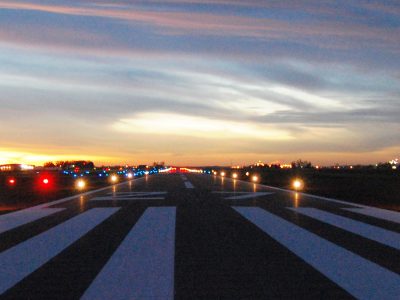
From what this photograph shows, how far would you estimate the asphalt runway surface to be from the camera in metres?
6.77

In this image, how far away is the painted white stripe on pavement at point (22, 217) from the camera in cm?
1375

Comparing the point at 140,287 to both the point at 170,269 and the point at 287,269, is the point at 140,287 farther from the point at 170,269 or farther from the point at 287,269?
the point at 287,269

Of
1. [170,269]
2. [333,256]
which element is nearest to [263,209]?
[333,256]

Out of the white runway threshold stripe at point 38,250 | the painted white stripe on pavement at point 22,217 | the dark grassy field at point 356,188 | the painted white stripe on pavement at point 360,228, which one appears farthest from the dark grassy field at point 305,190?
the white runway threshold stripe at point 38,250

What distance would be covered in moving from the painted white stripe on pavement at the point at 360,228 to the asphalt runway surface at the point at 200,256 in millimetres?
24

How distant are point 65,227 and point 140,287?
22.2 feet

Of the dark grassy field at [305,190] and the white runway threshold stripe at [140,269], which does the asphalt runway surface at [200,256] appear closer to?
the white runway threshold stripe at [140,269]

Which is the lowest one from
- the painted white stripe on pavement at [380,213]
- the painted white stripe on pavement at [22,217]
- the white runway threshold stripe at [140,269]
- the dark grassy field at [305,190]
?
the white runway threshold stripe at [140,269]

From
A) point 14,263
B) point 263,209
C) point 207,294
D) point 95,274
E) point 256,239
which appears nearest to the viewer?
point 207,294

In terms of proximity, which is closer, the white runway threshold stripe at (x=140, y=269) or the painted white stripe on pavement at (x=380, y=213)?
the white runway threshold stripe at (x=140, y=269)

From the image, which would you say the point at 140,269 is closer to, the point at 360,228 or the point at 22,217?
the point at 360,228

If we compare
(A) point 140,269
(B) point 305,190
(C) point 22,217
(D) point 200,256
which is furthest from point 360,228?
(B) point 305,190

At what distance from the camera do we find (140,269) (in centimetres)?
794

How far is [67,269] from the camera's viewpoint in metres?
8.01
